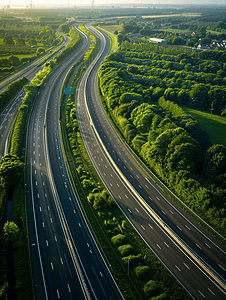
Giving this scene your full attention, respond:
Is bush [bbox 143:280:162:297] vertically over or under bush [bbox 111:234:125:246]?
under

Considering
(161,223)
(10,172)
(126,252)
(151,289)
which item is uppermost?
(10,172)

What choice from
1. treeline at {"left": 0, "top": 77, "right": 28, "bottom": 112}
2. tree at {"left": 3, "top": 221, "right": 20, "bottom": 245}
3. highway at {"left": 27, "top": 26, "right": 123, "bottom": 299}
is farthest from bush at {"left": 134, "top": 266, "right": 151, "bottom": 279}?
treeline at {"left": 0, "top": 77, "right": 28, "bottom": 112}

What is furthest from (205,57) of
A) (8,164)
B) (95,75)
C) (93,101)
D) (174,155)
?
(8,164)

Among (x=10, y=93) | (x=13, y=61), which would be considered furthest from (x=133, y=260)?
(x=13, y=61)

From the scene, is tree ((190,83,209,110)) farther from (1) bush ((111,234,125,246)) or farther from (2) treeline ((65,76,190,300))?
(1) bush ((111,234,125,246))

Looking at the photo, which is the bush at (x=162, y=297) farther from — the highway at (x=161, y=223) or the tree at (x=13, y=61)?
the tree at (x=13, y=61)

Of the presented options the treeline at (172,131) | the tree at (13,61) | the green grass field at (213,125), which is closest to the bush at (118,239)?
the treeline at (172,131)

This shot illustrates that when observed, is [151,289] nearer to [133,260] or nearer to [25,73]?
[133,260]
